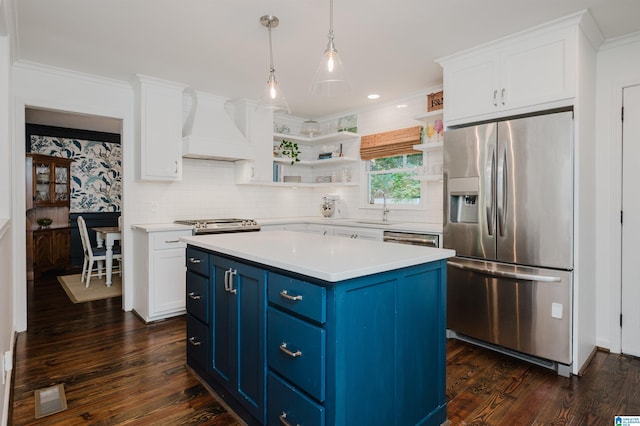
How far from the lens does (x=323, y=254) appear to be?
186 cm

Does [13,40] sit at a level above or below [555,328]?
above

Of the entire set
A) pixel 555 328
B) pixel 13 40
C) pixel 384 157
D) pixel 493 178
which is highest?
pixel 13 40

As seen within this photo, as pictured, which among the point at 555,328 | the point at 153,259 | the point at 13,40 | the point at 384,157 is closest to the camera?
the point at 555,328

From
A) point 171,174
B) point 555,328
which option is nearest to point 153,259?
point 171,174

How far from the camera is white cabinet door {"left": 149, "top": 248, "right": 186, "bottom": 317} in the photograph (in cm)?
363

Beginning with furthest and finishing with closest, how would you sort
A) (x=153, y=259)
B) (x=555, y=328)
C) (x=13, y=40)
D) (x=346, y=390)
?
1. (x=153, y=259)
2. (x=13, y=40)
3. (x=555, y=328)
4. (x=346, y=390)

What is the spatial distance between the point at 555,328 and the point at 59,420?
315cm

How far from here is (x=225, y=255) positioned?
7.08 feet

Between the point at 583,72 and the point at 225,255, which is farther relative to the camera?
the point at 583,72

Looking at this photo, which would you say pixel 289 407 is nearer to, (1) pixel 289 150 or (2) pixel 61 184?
(1) pixel 289 150

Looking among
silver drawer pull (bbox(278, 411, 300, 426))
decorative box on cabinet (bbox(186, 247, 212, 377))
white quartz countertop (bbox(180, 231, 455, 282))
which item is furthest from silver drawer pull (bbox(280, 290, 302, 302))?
decorative box on cabinet (bbox(186, 247, 212, 377))

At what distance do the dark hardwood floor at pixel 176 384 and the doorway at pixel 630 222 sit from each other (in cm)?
21

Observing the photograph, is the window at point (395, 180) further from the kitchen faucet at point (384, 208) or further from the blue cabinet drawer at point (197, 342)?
the blue cabinet drawer at point (197, 342)

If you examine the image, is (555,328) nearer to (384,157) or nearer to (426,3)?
(426,3)
